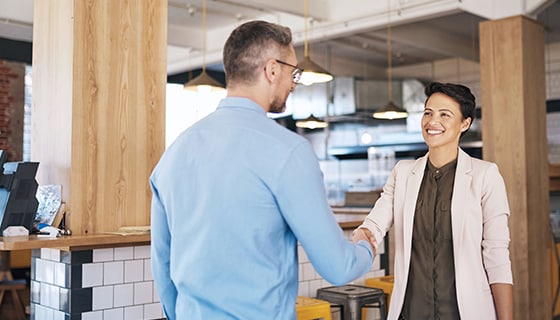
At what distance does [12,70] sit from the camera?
9094mm

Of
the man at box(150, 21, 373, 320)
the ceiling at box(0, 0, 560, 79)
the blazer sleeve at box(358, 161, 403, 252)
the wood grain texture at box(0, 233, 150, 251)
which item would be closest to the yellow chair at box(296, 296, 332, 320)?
the wood grain texture at box(0, 233, 150, 251)

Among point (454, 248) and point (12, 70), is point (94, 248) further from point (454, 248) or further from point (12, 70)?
point (12, 70)

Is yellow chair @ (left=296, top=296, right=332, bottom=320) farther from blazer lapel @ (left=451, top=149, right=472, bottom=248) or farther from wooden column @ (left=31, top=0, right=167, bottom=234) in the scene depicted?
blazer lapel @ (left=451, top=149, right=472, bottom=248)

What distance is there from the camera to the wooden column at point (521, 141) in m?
6.26

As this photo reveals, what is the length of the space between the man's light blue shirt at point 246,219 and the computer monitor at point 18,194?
71.5 inches

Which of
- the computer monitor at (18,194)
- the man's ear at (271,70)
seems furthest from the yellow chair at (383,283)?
the man's ear at (271,70)

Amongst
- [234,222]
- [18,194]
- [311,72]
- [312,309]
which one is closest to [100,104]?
[18,194]

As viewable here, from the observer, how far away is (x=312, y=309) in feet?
11.8


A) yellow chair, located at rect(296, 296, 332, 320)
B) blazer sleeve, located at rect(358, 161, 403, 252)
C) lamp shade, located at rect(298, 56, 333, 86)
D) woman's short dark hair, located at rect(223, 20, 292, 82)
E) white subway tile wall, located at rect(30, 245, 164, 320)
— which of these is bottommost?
yellow chair, located at rect(296, 296, 332, 320)

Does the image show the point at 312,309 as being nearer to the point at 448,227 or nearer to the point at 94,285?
the point at 94,285

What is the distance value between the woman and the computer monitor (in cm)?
171

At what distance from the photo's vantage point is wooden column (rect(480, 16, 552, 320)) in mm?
6258

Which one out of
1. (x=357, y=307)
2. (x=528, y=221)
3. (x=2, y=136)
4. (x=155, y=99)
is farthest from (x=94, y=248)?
(x=2, y=136)

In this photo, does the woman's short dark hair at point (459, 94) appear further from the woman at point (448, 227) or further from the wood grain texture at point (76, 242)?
the wood grain texture at point (76, 242)
